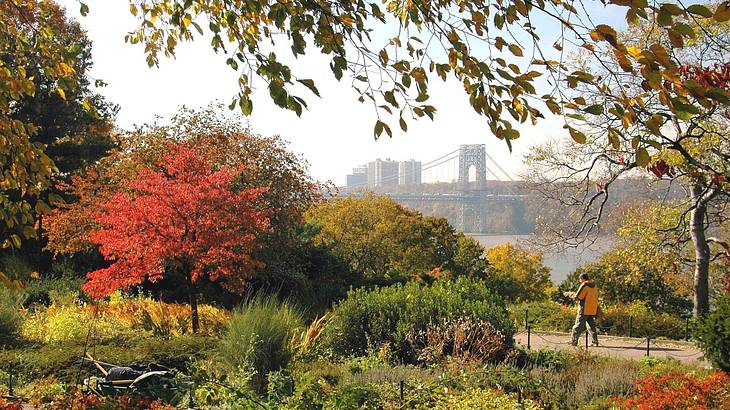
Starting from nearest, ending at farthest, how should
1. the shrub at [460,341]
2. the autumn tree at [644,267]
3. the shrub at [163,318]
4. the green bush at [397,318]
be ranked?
the shrub at [460,341]
the green bush at [397,318]
the shrub at [163,318]
the autumn tree at [644,267]

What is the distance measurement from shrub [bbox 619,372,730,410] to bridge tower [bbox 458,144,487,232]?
42.2 metres

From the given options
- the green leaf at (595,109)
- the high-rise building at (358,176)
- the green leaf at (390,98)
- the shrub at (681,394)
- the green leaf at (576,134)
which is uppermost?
the high-rise building at (358,176)

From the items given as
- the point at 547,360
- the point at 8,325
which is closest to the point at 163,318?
the point at 8,325

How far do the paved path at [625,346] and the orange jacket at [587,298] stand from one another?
632mm

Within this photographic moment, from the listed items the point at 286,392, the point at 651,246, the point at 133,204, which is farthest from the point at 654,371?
the point at 133,204

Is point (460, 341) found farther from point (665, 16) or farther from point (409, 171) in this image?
point (409, 171)

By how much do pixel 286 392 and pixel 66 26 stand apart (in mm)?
21697

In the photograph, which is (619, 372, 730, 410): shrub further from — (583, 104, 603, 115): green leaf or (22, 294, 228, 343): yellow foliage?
(22, 294, 228, 343): yellow foliage

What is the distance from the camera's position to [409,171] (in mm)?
82375

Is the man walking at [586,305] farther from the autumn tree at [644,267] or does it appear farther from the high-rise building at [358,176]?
the high-rise building at [358,176]

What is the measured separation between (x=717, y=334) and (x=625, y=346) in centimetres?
489

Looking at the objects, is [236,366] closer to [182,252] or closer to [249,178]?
[182,252]

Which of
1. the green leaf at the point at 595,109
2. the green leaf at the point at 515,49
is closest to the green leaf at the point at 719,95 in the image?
the green leaf at the point at 595,109

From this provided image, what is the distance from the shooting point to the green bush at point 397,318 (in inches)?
365
